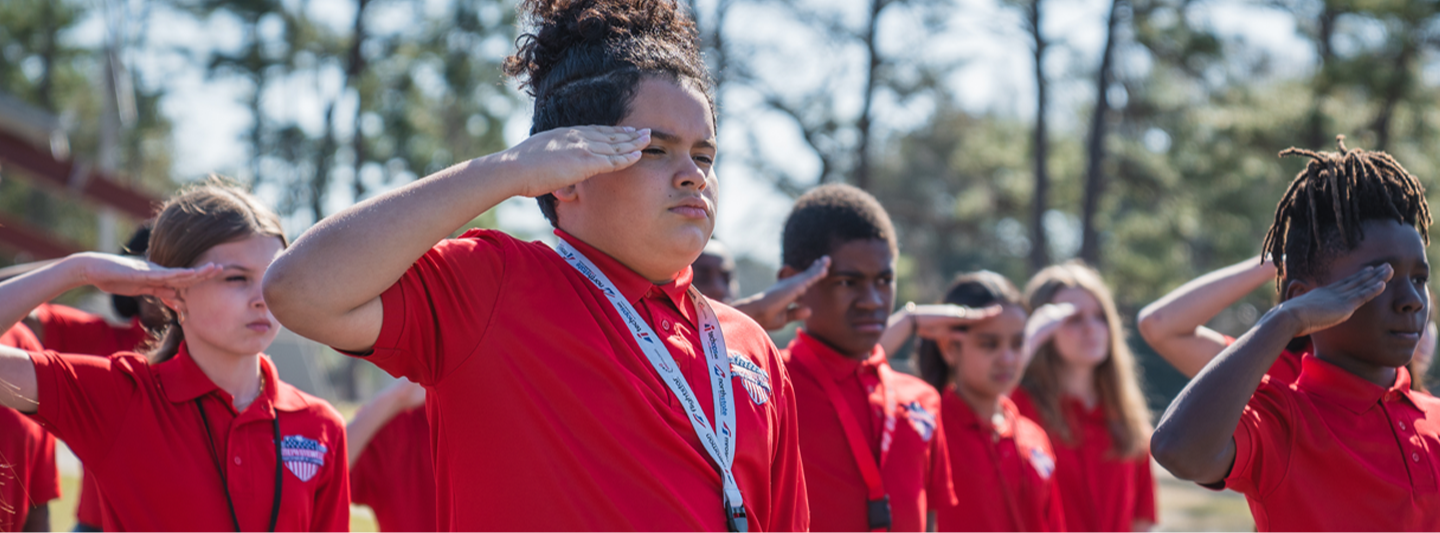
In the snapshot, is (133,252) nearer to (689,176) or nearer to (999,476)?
(689,176)

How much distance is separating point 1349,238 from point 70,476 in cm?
1286

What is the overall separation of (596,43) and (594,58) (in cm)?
5

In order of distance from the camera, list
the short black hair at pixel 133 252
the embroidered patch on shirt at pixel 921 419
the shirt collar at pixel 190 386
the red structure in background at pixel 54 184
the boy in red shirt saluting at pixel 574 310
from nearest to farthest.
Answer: the boy in red shirt saluting at pixel 574 310 → the shirt collar at pixel 190 386 → the embroidered patch on shirt at pixel 921 419 → the short black hair at pixel 133 252 → the red structure in background at pixel 54 184

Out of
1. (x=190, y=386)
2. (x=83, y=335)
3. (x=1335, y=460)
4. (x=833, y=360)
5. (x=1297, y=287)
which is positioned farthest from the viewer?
(x=83, y=335)

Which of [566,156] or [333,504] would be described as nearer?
[566,156]

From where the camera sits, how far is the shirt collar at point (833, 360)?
12.3 ft

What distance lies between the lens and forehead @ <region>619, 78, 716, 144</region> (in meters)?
2.04

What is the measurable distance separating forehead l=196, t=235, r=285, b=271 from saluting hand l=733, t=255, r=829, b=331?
5.03 ft

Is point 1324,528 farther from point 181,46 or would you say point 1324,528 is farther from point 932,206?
point 932,206

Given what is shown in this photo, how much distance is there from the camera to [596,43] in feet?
7.09

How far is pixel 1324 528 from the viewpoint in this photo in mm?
2521

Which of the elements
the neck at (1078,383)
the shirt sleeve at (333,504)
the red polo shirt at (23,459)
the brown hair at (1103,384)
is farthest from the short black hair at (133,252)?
the neck at (1078,383)

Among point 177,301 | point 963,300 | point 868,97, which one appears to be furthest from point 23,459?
point 868,97

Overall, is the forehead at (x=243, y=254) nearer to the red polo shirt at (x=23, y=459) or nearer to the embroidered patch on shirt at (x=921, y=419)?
the red polo shirt at (x=23, y=459)
